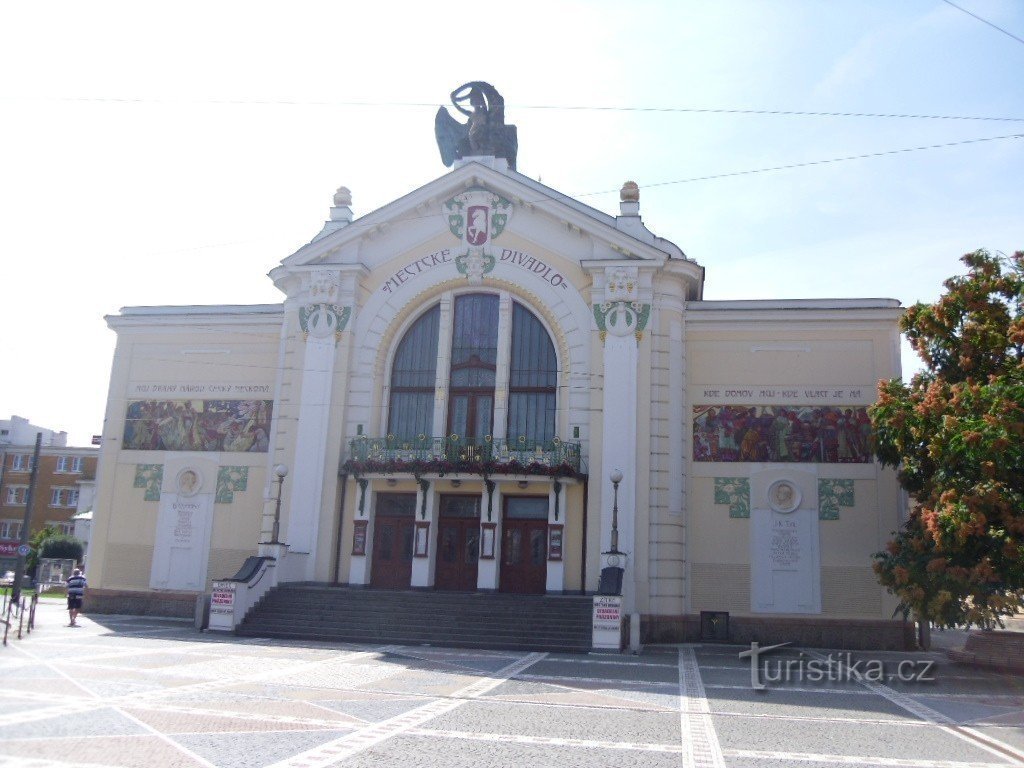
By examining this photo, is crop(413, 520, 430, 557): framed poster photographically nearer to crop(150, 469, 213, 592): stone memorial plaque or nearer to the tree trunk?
crop(150, 469, 213, 592): stone memorial plaque

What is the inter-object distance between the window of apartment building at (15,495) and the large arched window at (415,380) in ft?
137

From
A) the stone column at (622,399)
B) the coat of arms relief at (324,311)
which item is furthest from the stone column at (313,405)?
the stone column at (622,399)

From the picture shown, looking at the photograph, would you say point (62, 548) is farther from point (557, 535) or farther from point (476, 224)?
point (557, 535)

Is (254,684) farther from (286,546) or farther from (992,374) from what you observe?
(992,374)

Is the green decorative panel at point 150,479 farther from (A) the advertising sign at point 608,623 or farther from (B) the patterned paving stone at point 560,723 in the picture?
(B) the patterned paving stone at point 560,723

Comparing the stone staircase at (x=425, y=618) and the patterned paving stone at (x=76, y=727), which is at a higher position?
the stone staircase at (x=425, y=618)

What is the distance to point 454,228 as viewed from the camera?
27.2 metres

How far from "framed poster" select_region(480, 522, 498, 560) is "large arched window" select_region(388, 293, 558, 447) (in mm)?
2415

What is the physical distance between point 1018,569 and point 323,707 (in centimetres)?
1306

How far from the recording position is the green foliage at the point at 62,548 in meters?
49.3

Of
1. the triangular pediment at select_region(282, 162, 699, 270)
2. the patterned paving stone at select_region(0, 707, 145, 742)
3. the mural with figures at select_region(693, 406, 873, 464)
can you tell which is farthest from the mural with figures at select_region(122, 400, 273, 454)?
the patterned paving stone at select_region(0, 707, 145, 742)

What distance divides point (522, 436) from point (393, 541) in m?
4.86

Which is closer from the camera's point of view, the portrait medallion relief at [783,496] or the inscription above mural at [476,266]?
the portrait medallion relief at [783,496]

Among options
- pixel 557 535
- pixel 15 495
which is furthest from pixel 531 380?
pixel 15 495
